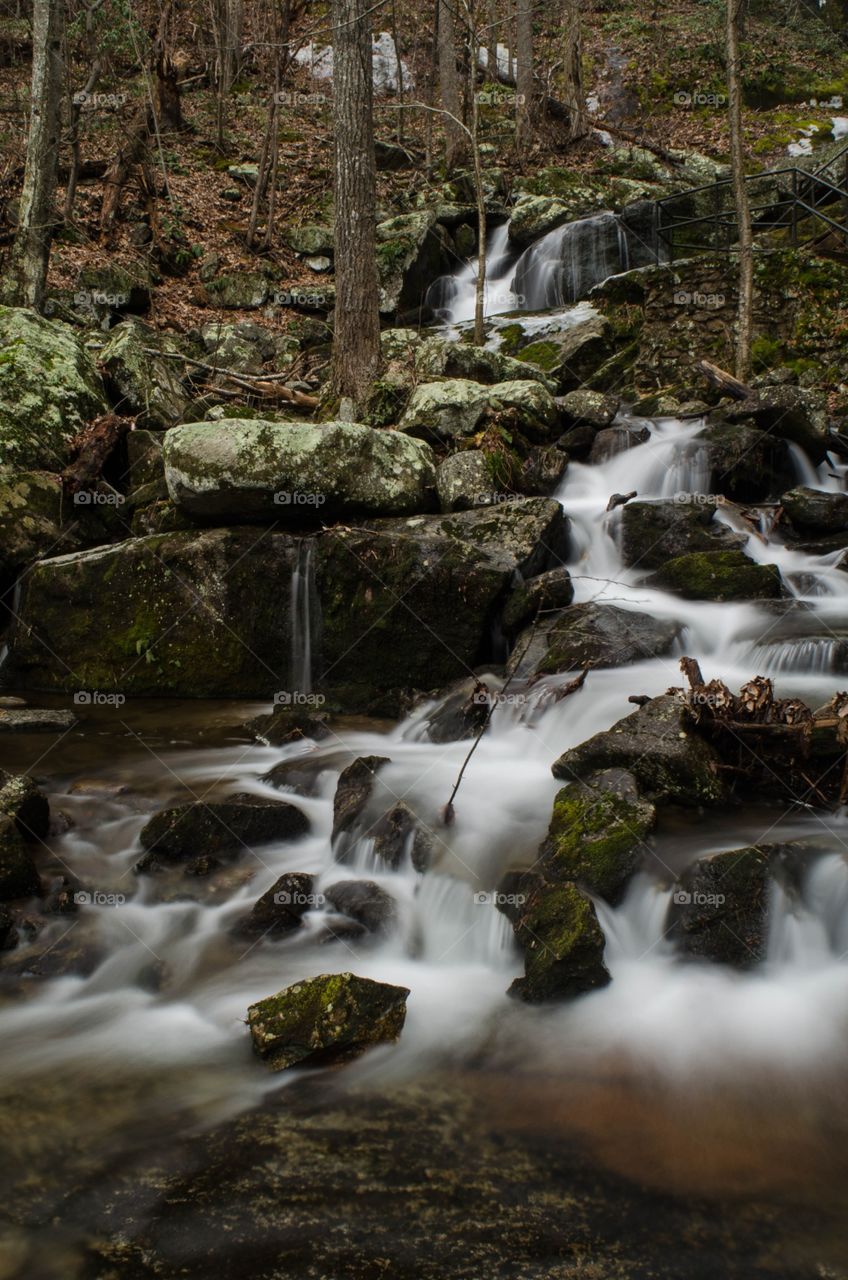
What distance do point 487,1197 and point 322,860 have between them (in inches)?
102

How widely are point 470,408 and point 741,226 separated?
5.39 metres

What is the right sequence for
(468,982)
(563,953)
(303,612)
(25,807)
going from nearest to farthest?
(563,953) → (468,982) → (25,807) → (303,612)

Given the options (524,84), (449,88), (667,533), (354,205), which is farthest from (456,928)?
(524,84)

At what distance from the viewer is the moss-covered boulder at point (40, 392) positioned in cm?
884

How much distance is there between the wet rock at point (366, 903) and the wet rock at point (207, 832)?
2.38ft

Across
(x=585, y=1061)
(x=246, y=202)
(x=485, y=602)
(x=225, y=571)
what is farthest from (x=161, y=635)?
(x=246, y=202)

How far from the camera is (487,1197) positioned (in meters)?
2.73

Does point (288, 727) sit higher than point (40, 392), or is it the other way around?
point (40, 392)

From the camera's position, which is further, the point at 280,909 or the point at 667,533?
the point at 667,533

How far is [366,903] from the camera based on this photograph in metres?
4.57

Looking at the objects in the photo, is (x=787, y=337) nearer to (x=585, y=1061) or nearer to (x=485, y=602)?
(x=485, y=602)

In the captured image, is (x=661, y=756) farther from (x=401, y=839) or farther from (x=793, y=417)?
(x=793, y=417)

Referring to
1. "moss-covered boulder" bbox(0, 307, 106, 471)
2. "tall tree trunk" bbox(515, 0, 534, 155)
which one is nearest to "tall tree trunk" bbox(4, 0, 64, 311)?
"moss-covered boulder" bbox(0, 307, 106, 471)
